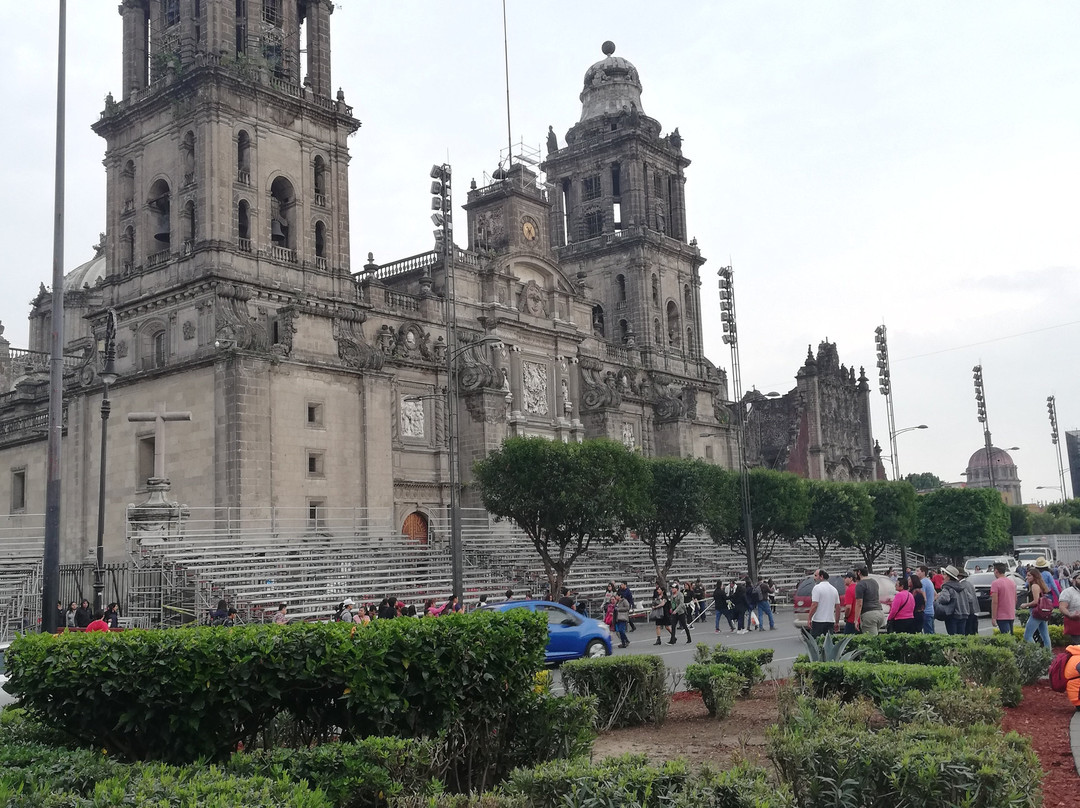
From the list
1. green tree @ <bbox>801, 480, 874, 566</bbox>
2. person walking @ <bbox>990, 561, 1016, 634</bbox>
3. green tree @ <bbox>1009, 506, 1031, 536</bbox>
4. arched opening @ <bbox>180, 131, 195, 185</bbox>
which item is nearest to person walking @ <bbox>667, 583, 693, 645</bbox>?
person walking @ <bbox>990, 561, 1016, 634</bbox>

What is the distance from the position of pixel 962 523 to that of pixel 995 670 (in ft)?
175

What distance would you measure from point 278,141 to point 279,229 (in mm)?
3356

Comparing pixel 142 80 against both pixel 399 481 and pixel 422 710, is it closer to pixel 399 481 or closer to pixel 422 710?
pixel 399 481

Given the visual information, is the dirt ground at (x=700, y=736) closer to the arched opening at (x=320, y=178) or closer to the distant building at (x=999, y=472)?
the arched opening at (x=320, y=178)

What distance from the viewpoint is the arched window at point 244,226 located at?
37875mm

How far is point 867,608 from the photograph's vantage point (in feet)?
59.9

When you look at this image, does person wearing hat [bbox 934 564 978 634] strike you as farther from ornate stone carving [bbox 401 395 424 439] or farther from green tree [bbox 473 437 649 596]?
ornate stone carving [bbox 401 395 424 439]

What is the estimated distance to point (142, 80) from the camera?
4128 centimetres

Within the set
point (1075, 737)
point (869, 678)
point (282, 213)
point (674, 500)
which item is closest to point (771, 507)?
point (674, 500)

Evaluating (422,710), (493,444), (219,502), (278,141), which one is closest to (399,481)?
(493,444)

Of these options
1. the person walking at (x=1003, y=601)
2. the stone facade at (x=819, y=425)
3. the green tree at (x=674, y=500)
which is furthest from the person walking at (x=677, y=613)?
the stone facade at (x=819, y=425)

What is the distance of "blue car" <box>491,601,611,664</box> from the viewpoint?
21.7 m

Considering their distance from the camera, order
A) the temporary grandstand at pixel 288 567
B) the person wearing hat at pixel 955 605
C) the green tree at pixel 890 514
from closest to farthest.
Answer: the person wearing hat at pixel 955 605
the temporary grandstand at pixel 288 567
the green tree at pixel 890 514

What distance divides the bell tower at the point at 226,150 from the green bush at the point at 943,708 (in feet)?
102
